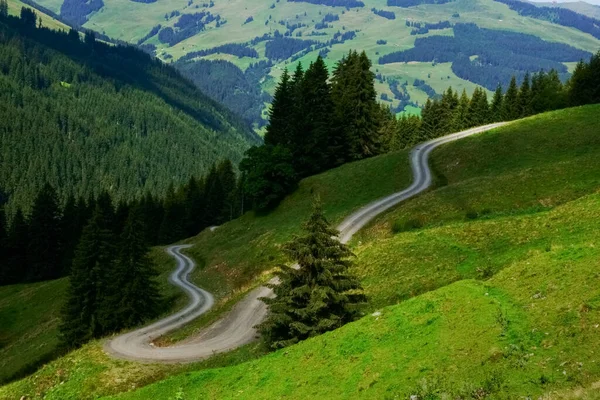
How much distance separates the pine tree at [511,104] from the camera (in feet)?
371

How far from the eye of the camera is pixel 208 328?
37875 mm

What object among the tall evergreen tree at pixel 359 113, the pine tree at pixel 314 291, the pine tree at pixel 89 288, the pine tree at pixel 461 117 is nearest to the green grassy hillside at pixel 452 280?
the pine tree at pixel 314 291

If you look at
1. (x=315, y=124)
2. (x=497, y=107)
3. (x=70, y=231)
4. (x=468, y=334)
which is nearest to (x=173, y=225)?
(x=70, y=231)

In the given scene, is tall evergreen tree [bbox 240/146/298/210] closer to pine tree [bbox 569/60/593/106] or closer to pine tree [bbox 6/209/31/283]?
pine tree [bbox 569/60/593/106]

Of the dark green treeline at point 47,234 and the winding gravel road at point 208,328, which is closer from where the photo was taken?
the winding gravel road at point 208,328

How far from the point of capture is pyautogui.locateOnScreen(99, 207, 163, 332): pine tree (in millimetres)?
48812

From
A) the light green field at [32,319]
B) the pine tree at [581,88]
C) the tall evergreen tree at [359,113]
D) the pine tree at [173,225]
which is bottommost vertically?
the light green field at [32,319]

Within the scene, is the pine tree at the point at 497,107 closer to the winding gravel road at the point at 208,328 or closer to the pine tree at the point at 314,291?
the winding gravel road at the point at 208,328

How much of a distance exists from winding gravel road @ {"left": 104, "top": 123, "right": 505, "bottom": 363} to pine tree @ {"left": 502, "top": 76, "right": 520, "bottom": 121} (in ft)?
216

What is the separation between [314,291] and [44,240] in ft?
306

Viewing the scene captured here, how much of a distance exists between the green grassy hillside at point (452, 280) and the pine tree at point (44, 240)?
51.3 metres

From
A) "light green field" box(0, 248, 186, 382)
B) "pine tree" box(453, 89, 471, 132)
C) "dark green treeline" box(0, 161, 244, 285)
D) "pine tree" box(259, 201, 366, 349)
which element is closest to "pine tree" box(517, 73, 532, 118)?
"pine tree" box(453, 89, 471, 132)

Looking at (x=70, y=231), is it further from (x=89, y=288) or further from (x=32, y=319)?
(x=89, y=288)

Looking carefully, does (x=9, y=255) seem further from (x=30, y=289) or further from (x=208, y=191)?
(x=208, y=191)
